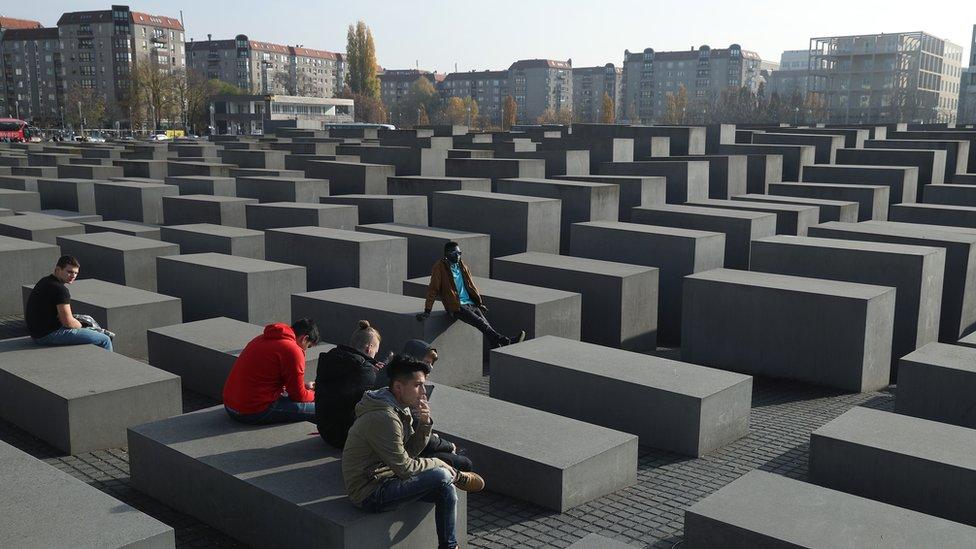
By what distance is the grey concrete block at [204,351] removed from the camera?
878cm

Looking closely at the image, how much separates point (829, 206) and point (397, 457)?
1385 centimetres

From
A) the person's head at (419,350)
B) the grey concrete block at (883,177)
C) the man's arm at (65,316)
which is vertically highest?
the grey concrete block at (883,177)

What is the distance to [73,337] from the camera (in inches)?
340

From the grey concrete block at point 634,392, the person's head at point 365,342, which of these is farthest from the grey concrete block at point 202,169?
the person's head at point 365,342

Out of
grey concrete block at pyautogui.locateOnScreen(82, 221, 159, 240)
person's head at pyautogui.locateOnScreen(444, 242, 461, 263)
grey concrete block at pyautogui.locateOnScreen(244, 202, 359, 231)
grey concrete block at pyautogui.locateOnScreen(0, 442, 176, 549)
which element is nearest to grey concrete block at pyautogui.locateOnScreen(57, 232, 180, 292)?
grey concrete block at pyautogui.locateOnScreen(82, 221, 159, 240)

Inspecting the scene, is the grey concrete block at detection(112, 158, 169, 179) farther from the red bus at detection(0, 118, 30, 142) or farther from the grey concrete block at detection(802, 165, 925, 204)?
the red bus at detection(0, 118, 30, 142)

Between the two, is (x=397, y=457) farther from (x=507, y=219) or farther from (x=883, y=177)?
(x=883, y=177)

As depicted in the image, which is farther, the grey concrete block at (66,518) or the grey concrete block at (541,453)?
the grey concrete block at (541,453)

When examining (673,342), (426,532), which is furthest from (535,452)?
(673,342)

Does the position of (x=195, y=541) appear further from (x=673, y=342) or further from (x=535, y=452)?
(x=673, y=342)

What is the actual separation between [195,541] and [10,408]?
329cm

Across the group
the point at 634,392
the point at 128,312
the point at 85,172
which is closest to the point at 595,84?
the point at 85,172

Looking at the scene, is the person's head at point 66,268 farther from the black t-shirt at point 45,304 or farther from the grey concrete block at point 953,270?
the grey concrete block at point 953,270

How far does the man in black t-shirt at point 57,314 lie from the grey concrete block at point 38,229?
7378 mm
